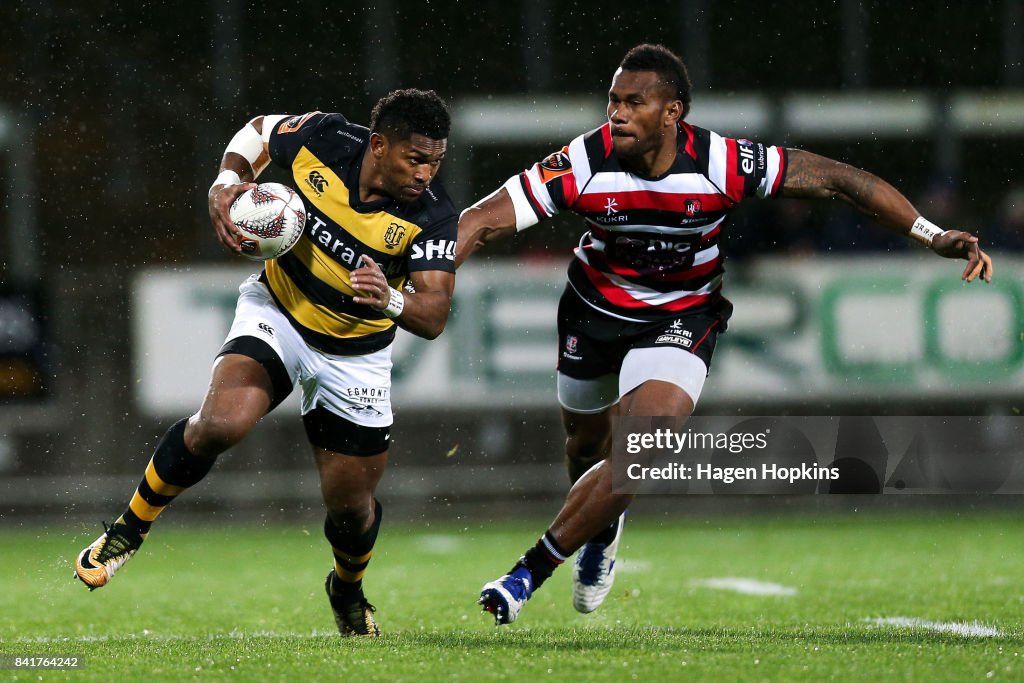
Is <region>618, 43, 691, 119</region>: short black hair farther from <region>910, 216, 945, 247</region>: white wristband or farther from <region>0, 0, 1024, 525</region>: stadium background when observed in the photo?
<region>0, 0, 1024, 525</region>: stadium background

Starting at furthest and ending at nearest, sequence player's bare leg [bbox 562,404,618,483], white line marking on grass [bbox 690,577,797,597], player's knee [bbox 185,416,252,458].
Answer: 1. white line marking on grass [bbox 690,577,797,597]
2. player's bare leg [bbox 562,404,618,483]
3. player's knee [bbox 185,416,252,458]

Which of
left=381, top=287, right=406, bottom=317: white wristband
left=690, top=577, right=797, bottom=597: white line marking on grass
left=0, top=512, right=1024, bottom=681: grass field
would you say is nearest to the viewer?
left=0, top=512, right=1024, bottom=681: grass field

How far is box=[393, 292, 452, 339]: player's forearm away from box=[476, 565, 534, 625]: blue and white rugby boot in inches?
36.3

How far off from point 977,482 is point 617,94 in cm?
638

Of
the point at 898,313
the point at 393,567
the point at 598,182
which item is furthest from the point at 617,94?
the point at 898,313

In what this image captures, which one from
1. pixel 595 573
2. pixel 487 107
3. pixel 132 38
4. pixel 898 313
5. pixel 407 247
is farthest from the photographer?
pixel 132 38

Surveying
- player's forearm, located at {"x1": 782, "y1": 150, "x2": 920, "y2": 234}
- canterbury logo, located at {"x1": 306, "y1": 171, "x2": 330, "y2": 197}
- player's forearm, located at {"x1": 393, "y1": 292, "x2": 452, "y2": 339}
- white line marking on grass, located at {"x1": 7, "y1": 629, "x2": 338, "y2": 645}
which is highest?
canterbury logo, located at {"x1": 306, "y1": 171, "x2": 330, "y2": 197}

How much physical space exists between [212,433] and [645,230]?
1.96 meters

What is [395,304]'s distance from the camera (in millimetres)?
5047

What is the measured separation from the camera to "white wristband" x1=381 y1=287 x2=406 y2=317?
16.5 feet

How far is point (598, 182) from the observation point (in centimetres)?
582

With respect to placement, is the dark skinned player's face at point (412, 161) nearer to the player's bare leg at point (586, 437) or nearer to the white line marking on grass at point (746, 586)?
the player's bare leg at point (586, 437)

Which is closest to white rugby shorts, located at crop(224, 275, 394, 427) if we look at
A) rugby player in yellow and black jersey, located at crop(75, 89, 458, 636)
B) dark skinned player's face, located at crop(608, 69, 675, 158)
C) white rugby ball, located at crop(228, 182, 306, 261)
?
rugby player in yellow and black jersey, located at crop(75, 89, 458, 636)

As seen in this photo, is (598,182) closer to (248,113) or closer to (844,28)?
(248,113)
